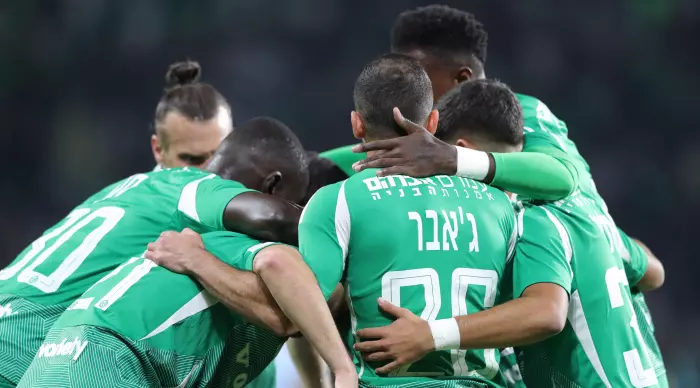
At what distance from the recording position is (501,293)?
2.96m

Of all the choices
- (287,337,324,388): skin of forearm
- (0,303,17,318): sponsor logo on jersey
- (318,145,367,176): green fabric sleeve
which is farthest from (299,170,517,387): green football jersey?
(318,145,367,176): green fabric sleeve

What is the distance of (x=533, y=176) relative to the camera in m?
3.03

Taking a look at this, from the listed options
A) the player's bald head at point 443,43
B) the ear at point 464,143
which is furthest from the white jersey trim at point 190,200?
the player's bald head at point 443,43

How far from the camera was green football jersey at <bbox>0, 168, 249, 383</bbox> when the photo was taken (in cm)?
315

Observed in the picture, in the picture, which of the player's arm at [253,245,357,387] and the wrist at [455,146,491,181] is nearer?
the player's arm at [253,245,357,387]

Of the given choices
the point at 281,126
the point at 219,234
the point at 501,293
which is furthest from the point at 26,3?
the point at 501,293

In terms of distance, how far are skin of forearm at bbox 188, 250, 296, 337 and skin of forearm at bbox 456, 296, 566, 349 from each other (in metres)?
0.62

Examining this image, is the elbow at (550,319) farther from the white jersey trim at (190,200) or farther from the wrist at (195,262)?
the white jersey trim at (190,200)

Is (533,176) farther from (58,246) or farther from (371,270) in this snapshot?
(58,246)

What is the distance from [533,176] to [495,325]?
25.7 inches

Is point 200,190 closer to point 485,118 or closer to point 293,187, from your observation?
point 293,187

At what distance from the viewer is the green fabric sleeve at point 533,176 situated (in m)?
2.98

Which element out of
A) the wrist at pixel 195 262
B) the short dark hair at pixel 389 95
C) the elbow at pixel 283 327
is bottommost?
the elbow at pixel 283 327

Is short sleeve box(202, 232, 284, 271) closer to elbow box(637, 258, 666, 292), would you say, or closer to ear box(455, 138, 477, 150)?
ear box(455, 138, 477, 150)
